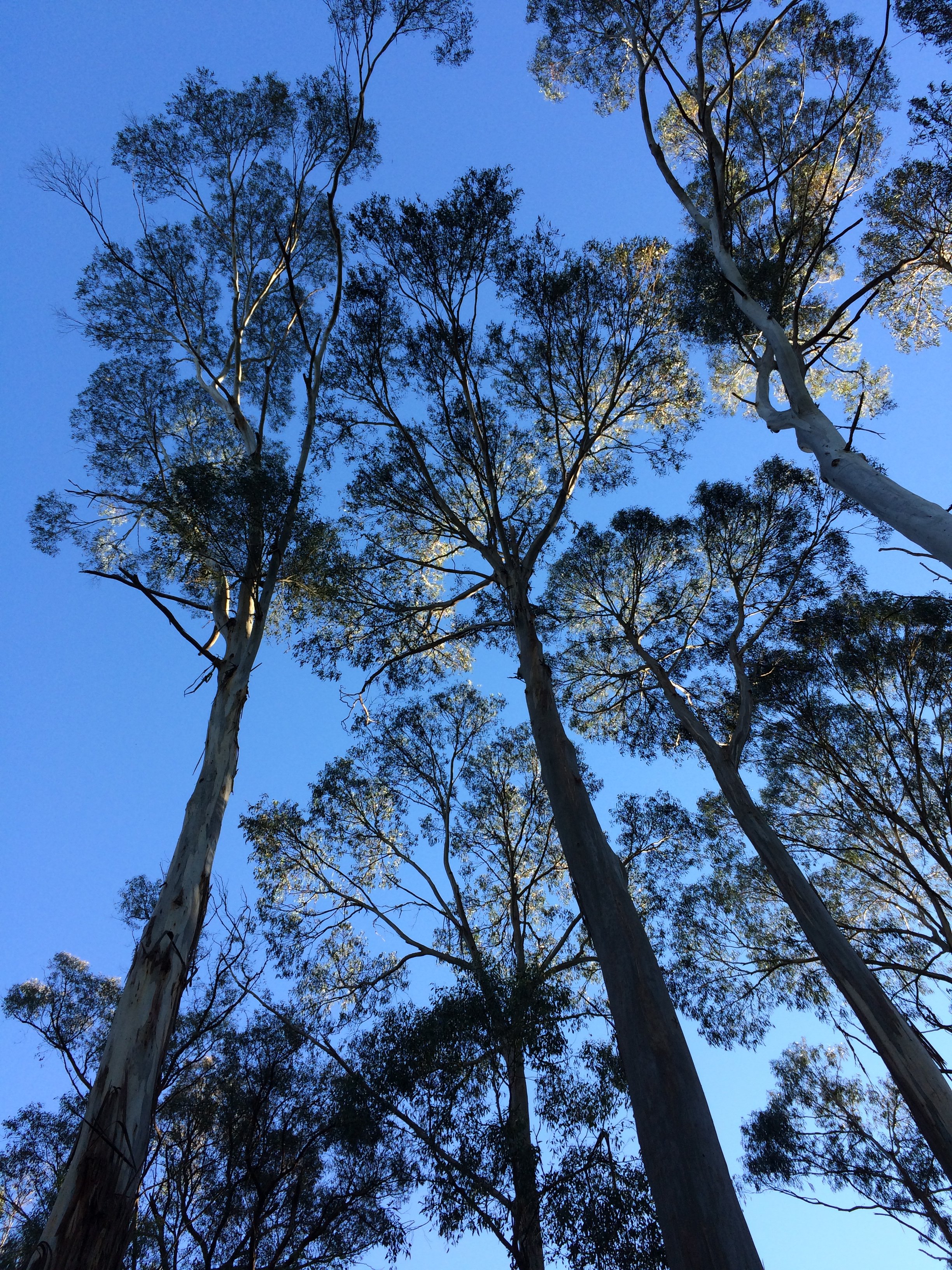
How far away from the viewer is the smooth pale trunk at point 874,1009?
17.1ft

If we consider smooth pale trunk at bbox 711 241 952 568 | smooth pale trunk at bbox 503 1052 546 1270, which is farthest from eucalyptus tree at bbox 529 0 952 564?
smooth pale trunk at bbox 503 1052 546 1270

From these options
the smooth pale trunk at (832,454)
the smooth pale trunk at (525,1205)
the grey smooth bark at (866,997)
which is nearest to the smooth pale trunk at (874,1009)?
the grey smooth bark at (866,997)

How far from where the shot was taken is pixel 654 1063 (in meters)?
3.32

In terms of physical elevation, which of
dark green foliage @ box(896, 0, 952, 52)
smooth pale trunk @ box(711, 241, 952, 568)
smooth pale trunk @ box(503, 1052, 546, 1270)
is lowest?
smooth pale trunk @ box(503, 1052, 546, 1270)

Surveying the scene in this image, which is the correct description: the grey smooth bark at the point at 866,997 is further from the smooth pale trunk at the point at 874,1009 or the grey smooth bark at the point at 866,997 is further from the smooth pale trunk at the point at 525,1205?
the smooth pale trunk at the point at 525,1205

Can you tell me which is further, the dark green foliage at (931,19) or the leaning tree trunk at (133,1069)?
the dark green foliage at (931,19)

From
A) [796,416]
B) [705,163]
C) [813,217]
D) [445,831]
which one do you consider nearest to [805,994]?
[445,831]

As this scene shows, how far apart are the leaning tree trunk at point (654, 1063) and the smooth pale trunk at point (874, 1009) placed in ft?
10.1

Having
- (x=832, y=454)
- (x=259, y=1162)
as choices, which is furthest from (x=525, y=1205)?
(x=832, y=454)

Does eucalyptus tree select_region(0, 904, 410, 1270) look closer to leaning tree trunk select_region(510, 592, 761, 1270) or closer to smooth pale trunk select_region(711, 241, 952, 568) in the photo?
leaning tree trunk select_region(510, 592, 761, 1270)

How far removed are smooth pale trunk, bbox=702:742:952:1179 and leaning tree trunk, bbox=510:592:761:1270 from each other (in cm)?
308

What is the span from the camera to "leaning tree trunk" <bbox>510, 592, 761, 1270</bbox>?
9.02ft

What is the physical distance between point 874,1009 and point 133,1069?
5452 mm

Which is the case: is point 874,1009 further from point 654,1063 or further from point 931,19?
point 931,19
